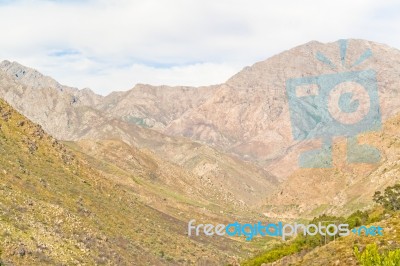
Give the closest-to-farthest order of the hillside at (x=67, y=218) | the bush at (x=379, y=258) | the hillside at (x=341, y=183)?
the bush at (x=379, y=258) → the hillside at (x=67, y=218) → the hillside at (x=341, y=183)

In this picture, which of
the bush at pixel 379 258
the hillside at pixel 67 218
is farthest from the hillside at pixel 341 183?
the bush at pixel 379 258

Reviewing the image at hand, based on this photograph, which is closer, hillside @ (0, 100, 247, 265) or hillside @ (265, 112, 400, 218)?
hillside @ (0, 100, 247, 265)

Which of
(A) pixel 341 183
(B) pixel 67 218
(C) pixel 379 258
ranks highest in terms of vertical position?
(C) pixel 379 258

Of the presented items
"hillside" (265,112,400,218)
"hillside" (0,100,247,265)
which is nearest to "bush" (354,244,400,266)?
"hillside" (0,100,247,265)

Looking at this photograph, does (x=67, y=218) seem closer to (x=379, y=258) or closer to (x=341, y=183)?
(x=379, y=258)

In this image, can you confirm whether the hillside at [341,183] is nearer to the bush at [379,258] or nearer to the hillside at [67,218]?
the hillside at [67,218]

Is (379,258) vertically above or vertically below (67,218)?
above

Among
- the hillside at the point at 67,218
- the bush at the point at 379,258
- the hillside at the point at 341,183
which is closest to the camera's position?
the bush at the point at 379,258

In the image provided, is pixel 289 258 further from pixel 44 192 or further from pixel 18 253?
pixel 44 192

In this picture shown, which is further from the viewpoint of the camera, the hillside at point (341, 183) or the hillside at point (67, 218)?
the hillside at point (341, 183)

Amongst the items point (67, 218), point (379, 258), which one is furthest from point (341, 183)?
point (379, 258)

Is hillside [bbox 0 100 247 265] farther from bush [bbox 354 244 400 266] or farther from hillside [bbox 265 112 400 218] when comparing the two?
hillside [bbox 265 112 400 218]

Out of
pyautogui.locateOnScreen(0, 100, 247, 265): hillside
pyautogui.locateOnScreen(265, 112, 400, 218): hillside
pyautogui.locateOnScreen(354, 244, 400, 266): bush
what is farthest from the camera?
pyautogui.locateOnScreen(265, 112, 400, 218): hillside

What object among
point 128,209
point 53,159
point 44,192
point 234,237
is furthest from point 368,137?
point 44,192
